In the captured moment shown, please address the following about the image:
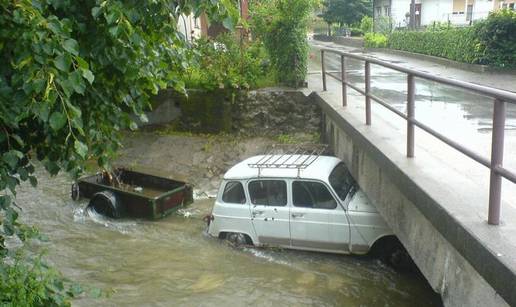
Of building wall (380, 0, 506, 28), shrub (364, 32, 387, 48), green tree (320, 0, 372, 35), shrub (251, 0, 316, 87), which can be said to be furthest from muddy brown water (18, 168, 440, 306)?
green tree (320, 0, 372, 35)

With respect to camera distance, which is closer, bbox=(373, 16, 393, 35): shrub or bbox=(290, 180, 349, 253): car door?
bbox=(290, 180, 349, 253): car door

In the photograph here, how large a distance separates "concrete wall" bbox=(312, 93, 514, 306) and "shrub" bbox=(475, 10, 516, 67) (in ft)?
35.8

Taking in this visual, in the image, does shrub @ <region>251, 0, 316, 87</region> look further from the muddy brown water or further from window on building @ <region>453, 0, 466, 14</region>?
window on building @ <region>453, 0, 466, 14</region>

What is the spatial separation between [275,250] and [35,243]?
4.70 meters

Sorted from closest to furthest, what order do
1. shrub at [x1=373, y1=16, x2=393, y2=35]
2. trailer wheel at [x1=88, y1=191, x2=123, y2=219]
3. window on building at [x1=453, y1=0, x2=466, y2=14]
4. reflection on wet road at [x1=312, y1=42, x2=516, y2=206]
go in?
reflection on wet road at [x1=312, y1=42, x2=516, y2=206] → trailer wheel at [x1=88, y1=191, x2=123, y2=219] → shrub at [x1=373, y1=16, x2=393, y2=35] → window on building at [x1=453, y1=0, x2=466, y2=14]

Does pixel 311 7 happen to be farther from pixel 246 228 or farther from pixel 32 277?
pixel 32 277

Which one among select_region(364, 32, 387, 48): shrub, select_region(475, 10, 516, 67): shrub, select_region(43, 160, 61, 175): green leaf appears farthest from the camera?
select_region(364, 32, 387, 48): shrub

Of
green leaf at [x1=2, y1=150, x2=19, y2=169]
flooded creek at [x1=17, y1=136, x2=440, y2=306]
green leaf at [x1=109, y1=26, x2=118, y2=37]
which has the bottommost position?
flooded creek at [x1=17, y1=136, x2=440, y2=306]

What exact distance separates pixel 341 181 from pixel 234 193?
193 centimetres

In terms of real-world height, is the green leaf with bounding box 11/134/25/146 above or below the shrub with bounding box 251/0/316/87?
below

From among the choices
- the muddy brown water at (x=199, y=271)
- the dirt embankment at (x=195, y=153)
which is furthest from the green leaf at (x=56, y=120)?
the dirt embankment at (x=195, y=153)

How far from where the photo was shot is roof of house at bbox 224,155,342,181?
8.74m

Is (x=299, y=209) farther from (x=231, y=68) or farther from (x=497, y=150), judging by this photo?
(x=231, y=68)

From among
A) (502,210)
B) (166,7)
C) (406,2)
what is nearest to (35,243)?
(166,7)
